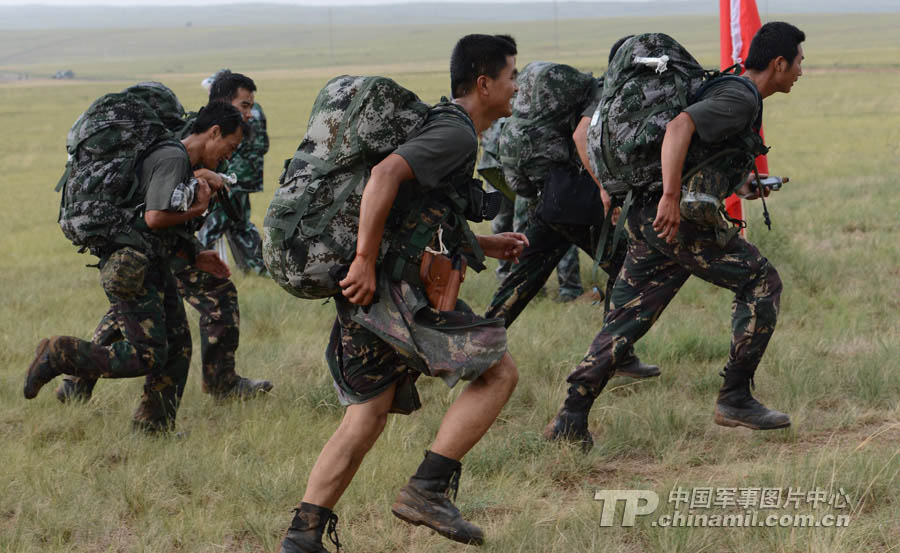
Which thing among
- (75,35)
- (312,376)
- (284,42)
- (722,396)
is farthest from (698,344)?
(75,35)

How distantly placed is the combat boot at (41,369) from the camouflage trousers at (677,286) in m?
2.63

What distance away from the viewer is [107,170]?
514 cm

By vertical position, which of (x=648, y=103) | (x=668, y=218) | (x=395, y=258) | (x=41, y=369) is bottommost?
(x=41, y=369)

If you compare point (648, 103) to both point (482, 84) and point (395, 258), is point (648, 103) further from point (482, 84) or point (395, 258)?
point (395, 258)

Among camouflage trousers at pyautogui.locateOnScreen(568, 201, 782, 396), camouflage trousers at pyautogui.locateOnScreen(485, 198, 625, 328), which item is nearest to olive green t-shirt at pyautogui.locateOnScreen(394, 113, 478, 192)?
camouflage trousers at pyautogui.locateOnScreen(568, 201, 782, 396)

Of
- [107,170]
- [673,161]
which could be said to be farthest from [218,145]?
[673,161]

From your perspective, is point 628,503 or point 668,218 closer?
point 628,503

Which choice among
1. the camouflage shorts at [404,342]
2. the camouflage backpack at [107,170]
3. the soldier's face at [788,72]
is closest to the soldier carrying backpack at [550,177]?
the soldier's face at [788,72]

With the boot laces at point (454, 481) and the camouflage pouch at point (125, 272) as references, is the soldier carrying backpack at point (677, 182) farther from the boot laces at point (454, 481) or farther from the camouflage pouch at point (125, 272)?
the camouflage pouch at point (125, 272)

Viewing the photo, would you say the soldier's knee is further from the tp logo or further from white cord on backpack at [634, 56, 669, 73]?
white cord on backpack at [634, 56, 669, 73]

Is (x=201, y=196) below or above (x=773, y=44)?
below

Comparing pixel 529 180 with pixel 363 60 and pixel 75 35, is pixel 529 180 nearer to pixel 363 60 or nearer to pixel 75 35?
→ pixel 363 60

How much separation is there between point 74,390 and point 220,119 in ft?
6.11

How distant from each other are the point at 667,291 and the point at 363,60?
10807 cm
